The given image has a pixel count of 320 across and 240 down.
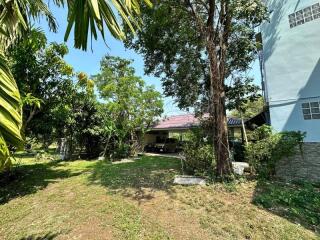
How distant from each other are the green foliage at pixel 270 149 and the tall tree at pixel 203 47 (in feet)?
3.73

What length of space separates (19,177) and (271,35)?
45.3 feet

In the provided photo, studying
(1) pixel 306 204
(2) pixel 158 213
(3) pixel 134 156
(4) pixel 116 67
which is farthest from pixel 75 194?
(4) pixel 116 67

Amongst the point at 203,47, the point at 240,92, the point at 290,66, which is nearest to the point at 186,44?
the point at 203,47

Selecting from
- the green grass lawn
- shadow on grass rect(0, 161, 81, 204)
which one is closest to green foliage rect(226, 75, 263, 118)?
the green grass lawn

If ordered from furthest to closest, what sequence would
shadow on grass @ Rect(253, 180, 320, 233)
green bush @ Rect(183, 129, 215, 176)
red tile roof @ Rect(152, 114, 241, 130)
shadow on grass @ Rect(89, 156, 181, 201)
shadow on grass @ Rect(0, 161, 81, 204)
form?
red tile roof @ Rect(152, 114, 241, 130), green bush @ Rect(183, 129, 215, 176), shadow on grass @ Rect(0, 161, 81, 204), shadow on grass @ Rect(89, 156, 181, 201), shadow on grass @ Rect(253, 180, 320, 233)

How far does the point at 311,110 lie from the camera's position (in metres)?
9.77

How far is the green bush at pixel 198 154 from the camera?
8.60m

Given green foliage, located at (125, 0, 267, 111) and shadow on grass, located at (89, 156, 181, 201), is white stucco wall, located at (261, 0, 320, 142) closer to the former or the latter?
green foliage, located at (125, 0, 267, 111)

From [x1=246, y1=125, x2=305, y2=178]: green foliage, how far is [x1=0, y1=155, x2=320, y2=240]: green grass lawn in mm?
732

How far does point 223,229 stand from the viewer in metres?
4.75

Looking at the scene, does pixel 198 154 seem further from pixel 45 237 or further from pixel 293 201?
pixel 45 237

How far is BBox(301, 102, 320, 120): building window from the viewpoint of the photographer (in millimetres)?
9625

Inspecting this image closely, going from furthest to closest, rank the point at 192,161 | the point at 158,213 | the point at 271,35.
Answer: the point at 271,35 → the point at 192,161 → the point at 158,213

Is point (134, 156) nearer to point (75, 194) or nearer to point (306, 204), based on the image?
point (75, 194)
